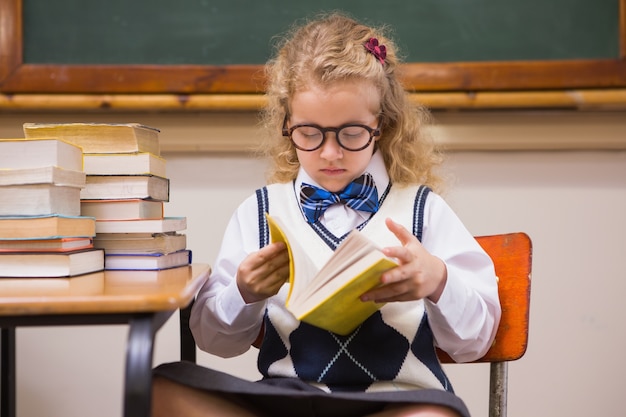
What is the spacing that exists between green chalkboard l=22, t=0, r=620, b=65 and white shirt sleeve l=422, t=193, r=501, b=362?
70cm

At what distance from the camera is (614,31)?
1.79m

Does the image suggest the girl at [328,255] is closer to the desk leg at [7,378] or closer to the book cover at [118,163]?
the book cover at [118,163]

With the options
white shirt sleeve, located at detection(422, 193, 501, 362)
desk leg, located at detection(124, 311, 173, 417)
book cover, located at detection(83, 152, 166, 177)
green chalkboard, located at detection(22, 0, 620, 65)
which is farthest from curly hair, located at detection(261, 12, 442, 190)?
desk leg, located at detection(124, 311, 173, 417)

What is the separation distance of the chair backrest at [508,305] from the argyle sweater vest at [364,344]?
0.12 meters

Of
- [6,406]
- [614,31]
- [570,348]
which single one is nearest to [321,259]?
[6,406]

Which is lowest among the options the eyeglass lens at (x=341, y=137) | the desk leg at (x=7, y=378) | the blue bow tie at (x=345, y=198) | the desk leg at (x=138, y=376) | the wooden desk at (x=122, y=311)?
the desk leg at (x=7, y=378)

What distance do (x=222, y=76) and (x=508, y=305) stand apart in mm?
974

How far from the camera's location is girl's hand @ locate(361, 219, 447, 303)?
3.11 feet

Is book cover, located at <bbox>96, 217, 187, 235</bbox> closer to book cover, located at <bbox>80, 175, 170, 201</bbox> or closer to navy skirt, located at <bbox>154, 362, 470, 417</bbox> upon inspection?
book cover, located at <bbox>80, 175, 170, 201</bbox>

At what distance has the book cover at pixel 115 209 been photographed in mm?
1268

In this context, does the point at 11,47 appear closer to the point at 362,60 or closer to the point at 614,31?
the point at 362,60

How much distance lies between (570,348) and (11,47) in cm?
173

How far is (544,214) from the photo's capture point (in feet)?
6.12

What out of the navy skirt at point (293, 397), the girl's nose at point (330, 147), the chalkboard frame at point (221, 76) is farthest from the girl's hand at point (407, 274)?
the chalkboard frame at point (221, 76)
